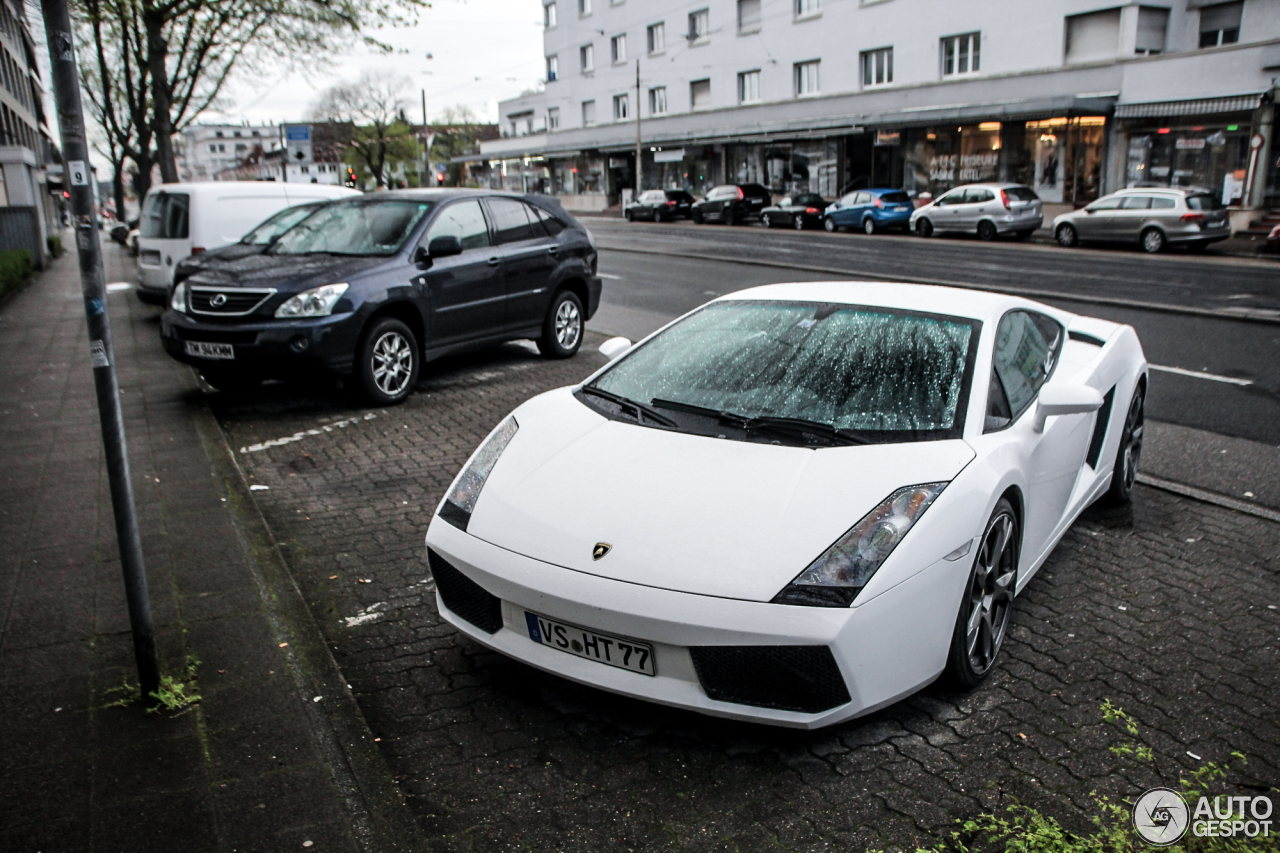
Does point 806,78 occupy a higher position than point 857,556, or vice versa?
point 806,78

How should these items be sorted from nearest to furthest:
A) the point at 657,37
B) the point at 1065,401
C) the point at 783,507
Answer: the point at 783,507 → the point at 1065,401 → the point at 657,37

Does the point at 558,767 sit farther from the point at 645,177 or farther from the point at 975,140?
the point at 645,177

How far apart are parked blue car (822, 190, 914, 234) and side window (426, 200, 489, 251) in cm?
2407

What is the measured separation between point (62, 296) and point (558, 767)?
718 inches

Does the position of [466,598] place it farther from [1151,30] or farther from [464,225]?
[1151,30]

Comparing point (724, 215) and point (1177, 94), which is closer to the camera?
point (1177, 94)

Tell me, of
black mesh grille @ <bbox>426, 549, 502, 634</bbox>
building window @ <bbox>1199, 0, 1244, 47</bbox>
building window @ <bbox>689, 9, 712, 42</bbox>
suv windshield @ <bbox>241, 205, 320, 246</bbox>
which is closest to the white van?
suv windshield @ <bbox>241, 205, 320, 246</bbox>

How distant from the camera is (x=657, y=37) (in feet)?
176

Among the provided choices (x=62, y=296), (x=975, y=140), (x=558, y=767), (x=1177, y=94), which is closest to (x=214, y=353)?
(x=558, y=767)

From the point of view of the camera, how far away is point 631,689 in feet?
9.87

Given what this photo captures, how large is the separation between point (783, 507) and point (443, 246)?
5.64m

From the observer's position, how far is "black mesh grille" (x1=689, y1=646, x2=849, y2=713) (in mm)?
2852

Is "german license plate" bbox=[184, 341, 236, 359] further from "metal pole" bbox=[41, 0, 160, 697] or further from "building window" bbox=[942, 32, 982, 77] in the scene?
"building window" bbox=[942, 32, 982, 77]

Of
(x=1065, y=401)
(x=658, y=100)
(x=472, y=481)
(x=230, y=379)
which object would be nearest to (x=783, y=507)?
(x=472, y=481)
